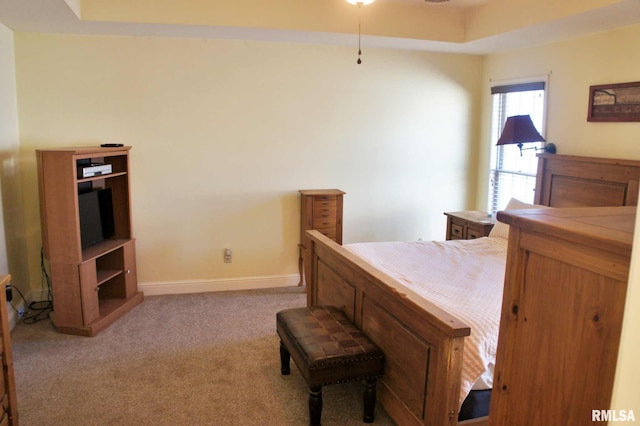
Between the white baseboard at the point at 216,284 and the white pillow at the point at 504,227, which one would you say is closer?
the white pillow at the point at 504,227

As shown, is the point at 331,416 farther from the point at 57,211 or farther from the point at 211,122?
the point at 211,122

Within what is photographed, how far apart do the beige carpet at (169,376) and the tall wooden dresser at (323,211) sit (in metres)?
0.96

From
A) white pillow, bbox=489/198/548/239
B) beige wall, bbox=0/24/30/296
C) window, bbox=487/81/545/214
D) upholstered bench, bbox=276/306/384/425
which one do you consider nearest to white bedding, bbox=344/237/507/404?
white pillow, bbox=489/198/548/239

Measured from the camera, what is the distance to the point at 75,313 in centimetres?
371

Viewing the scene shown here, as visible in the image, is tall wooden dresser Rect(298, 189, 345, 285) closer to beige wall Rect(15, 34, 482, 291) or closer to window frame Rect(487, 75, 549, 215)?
beige wall Rect(15, 34, 482, 291)

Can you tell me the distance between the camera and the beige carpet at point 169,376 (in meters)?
A: 2.71

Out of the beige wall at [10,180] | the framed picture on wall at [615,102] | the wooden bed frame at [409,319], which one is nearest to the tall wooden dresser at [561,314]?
the wooden bed frame at [409,319]

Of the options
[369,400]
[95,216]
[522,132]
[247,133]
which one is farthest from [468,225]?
[95,216]

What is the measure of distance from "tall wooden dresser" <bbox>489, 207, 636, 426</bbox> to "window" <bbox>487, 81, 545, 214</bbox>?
3.78 meters

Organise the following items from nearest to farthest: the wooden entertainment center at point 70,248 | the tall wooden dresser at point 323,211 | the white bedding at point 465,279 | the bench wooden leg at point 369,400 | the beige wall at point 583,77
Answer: the white bedding at point 465,279 → the bench wooden leg at point 369,400 → the wooden entertainment center at point 70,248 → the beige wall at point 583,77 → the tall wooden dresser at point 323,211

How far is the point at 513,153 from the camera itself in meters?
4.99

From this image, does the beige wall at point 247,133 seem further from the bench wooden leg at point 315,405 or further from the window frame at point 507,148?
the bench wooden leg at point 315,405

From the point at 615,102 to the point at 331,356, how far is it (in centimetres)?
305

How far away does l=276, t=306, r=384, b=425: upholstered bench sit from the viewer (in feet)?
8.03
